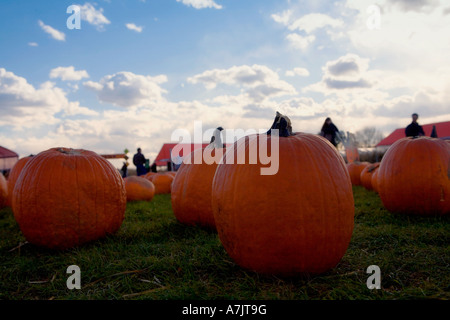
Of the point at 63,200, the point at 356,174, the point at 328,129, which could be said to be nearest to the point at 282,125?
the point at 63,200

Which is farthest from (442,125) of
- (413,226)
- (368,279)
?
(368,279)

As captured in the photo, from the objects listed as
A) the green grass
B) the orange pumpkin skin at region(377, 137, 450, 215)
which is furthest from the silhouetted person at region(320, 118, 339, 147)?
the green grass

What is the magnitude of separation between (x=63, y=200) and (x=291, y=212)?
248 centimetres

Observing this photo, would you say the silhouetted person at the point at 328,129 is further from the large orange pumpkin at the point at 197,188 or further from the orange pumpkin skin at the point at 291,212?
the orange pumpkin skin at the point at 291,212

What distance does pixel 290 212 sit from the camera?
93.7 inches

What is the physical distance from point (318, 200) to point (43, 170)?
2889 mm

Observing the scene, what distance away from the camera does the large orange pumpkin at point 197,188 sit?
4.21 m

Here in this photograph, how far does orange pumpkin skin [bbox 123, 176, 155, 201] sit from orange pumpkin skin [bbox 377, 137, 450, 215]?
18.3 feet

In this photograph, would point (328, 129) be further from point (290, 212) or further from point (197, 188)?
point (290, 212)

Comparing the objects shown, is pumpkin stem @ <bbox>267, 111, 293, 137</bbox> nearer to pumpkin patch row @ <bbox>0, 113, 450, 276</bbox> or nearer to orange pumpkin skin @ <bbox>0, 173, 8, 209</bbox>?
pumpkin patch row @ <bbox>0, 113, 450, 276</bbox>

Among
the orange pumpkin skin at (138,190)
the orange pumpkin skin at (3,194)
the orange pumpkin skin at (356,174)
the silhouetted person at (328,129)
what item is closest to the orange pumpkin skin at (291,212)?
the orange pumpkin skin at (138,190)

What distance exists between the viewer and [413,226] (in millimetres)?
4055

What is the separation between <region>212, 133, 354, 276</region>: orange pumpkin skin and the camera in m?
A: 2.39
